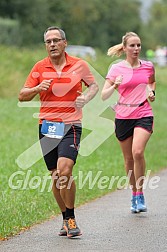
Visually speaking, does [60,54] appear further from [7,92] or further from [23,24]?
[23,24]

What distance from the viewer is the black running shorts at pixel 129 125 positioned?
11008 millimetres

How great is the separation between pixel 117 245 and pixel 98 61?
31.7 m

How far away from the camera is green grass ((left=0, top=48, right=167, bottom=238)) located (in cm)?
1084

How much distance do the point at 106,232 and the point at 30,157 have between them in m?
7.31

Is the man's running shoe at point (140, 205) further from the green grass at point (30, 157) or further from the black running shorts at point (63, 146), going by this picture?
the black running shorts at point (63, 146)

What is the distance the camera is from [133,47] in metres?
11.0

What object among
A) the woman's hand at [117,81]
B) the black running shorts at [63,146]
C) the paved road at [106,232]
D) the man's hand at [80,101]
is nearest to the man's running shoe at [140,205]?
the paved road at [106,232]

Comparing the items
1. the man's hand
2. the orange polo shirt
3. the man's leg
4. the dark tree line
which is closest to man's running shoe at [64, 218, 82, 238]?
the man's leg

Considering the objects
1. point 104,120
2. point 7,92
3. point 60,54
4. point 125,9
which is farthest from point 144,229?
point 125,9

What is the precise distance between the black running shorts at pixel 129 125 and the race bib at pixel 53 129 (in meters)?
1.90

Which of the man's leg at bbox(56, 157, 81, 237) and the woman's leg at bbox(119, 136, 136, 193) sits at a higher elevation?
the woman's leg at bbox(119, 136, 136, 193)

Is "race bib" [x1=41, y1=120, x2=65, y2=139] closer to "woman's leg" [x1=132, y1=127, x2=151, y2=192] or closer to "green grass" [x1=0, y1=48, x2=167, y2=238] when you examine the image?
"green grass" [x1=0, y1=48, x2=167, y2=238]

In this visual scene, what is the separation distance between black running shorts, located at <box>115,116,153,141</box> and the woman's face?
78cm

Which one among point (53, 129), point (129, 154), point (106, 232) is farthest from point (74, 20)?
point (53, 129)
